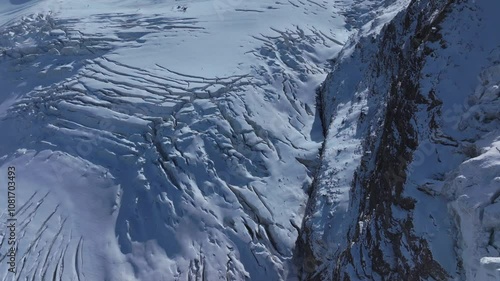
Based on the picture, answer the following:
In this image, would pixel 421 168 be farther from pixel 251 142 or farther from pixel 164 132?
pixel 164 132

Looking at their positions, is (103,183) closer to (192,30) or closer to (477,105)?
(192,30)

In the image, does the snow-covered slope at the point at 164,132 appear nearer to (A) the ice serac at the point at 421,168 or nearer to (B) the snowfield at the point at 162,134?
(B) the snowfield at the point at 162,134

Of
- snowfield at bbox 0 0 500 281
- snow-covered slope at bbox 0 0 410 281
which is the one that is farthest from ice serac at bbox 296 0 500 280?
snow-covered slope at bbox 0 0 410 281

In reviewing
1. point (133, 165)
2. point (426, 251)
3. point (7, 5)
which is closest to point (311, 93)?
point (133, 165)

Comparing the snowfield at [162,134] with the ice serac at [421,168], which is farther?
the snowfield at [162,134]

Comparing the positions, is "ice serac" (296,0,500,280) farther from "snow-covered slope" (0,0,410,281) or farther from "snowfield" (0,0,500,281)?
"snow-covered slope" (0,0,410,281)

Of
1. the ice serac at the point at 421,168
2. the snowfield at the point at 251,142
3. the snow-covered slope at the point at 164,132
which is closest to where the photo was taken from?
the ice serac at the point at 421,168

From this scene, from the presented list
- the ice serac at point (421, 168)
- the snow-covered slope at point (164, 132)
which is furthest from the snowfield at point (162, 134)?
the ice serac at point (421, 168)
